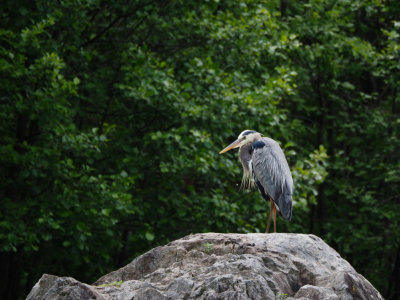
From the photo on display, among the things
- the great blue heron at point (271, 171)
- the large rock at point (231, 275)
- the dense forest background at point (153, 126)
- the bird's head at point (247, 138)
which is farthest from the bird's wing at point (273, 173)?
the large rock at point (231, 275)

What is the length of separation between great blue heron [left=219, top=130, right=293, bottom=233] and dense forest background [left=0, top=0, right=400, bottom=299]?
4.87 ft

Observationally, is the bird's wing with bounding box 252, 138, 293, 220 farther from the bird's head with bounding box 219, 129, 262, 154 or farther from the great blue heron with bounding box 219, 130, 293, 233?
the bird's head with bounding box 219, 129, 262, 154

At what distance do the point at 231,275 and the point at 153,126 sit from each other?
7060mm

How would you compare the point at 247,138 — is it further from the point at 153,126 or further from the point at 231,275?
the point at 231,275

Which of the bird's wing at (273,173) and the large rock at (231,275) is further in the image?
the bird's wing at (273,173)

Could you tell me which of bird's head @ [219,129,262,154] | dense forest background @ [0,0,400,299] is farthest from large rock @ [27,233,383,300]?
dense forest background @ [0,0,400,299]

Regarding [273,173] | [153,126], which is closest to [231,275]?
[273,173]

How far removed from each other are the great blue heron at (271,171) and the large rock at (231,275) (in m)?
2.02

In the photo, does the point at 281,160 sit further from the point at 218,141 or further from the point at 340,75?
the point at 340,75

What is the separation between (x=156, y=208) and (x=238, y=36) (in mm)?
3406

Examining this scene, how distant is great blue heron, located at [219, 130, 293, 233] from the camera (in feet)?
26.0

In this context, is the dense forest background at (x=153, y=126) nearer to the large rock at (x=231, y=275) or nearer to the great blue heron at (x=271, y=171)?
the great blue heron at (x=271, y=171)

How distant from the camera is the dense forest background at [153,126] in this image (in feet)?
33.0

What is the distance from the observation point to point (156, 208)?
444 inches
